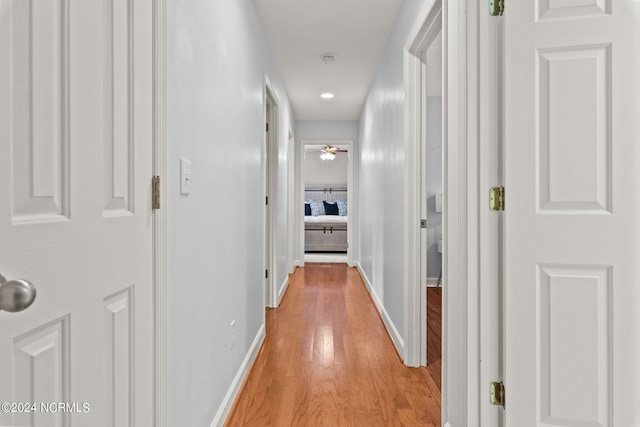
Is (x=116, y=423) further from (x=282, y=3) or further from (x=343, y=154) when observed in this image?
(x=343, y=154)

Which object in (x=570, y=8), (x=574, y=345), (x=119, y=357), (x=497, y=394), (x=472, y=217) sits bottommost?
(x=497, y=394)

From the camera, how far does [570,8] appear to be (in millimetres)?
1303

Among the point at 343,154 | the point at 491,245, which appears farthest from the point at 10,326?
the point at 343,154

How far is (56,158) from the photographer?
715 millimetres

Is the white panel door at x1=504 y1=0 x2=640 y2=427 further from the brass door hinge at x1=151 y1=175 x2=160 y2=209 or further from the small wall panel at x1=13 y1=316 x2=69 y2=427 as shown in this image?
the small wall panel at x1=13 y1=316 x2=69 y2=427

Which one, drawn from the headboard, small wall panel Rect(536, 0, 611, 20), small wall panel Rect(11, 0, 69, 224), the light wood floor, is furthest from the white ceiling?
the headboard

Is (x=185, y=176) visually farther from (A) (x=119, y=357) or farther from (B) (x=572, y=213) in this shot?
(B) (x=572, y=213)

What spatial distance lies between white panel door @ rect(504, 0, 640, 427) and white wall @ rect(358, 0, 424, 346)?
1147 millimetres

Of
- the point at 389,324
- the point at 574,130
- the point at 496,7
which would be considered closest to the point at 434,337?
the point at 389,324

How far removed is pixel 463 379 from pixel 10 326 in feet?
4.78

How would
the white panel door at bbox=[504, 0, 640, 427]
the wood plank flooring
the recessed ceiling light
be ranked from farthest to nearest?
the recessed ceiling light
the wood plank flooring
the white panel door at bbox=[504, 0, 640, 427]

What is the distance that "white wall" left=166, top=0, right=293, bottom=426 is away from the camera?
1264 mm

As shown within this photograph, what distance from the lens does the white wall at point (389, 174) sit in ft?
8.95

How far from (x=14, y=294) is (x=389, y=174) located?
2908mm
